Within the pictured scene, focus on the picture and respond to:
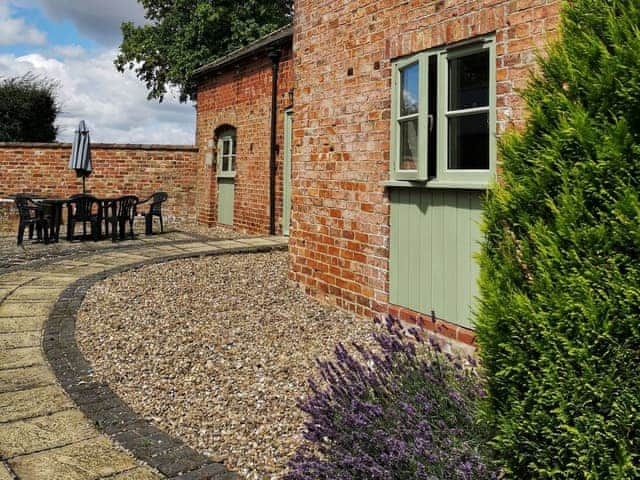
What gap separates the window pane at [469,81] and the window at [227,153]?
9341 mm

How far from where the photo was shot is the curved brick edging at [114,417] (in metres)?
2.62

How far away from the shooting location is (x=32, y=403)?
3.33 metres

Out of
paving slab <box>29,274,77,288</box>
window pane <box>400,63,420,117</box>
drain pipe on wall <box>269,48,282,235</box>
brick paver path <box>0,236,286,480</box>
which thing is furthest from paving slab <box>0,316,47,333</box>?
→ drain pipe on wall <box>269,48,282,235</box>

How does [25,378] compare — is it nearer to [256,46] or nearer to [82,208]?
[82,208]

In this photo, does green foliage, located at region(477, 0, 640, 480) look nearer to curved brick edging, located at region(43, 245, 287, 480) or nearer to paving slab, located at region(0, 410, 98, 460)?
curved brick edging, located at region(43, 245, 287, 480)

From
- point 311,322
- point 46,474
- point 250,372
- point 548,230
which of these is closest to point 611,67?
Result: point 548,230

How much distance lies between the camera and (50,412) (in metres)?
3.20

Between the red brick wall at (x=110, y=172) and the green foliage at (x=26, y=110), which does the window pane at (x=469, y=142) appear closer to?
the red brick wall at (x=110, y=172)

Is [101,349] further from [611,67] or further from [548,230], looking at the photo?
[611,67]

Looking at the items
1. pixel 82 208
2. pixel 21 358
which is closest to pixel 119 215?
pixel 82 208

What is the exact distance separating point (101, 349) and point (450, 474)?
3.25m

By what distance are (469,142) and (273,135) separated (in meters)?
7.53

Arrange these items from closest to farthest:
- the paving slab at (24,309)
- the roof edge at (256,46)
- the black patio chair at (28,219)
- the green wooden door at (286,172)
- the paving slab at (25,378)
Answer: the paving slab at (25,378) → the paving slab at (24,309) → the black patio chair at (28,219) → the roof edge at (256,46) → the green wooden door at (286,172)

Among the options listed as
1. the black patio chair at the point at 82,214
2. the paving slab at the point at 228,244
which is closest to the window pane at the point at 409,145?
the paving slab at the point at 228,244
